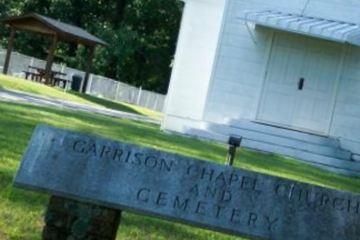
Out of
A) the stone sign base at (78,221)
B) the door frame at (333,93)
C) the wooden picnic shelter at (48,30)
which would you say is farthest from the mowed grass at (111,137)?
the wooden picnic shelter at (48,30)

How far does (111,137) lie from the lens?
1273cm

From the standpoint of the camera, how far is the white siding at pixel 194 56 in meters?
19.2

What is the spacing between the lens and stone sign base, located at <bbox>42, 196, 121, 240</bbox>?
489 cm

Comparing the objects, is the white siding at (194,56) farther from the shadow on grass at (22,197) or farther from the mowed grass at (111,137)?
the shadow on grass at (22,197)

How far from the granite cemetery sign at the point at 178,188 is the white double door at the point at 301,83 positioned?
44.6ft

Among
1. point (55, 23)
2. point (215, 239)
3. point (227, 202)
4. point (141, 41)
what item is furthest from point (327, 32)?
point (141, 41)

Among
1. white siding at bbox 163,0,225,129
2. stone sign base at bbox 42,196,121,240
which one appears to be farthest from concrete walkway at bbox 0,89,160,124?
stone sign base at bbox 42,196,121,240

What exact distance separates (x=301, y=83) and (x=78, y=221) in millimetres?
14317

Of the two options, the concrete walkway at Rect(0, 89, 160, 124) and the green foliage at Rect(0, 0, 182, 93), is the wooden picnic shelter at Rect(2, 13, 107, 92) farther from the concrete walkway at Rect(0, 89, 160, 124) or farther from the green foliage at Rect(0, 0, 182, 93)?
the green foliage at Rect(0, 0, 182, 93)

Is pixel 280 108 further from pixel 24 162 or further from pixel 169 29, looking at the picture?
pixel 169 29

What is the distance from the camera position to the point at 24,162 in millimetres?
4879

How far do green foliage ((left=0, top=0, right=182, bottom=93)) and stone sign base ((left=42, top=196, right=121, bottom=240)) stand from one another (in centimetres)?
4680

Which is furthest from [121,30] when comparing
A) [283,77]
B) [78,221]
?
[78,221]

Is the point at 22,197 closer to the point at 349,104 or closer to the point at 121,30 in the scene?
the point at 349,104
